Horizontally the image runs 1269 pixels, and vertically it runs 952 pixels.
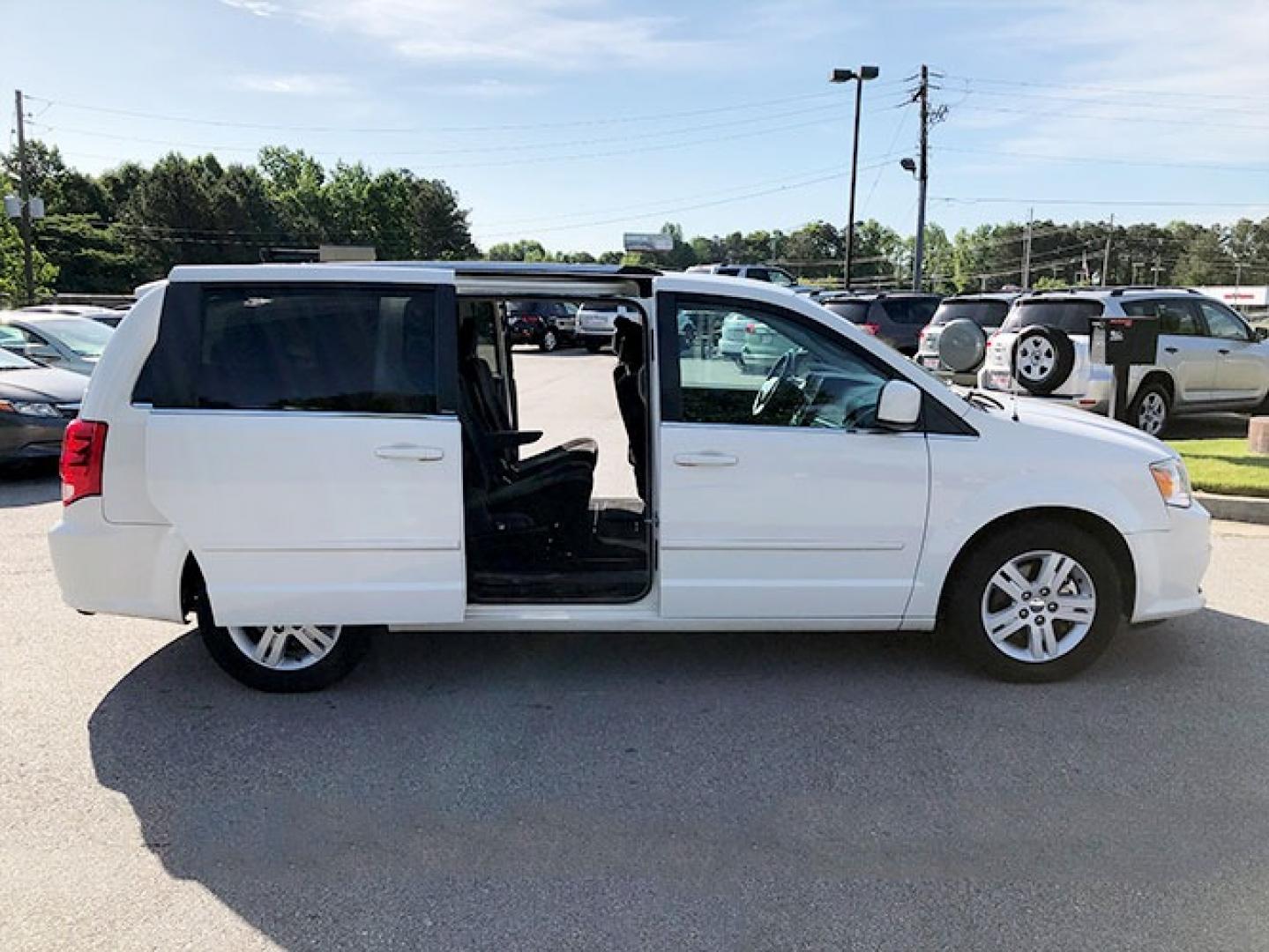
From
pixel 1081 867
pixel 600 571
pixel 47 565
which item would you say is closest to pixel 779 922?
pixel 1081 867

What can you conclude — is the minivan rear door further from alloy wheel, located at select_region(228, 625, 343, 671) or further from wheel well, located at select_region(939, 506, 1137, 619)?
wheel well, located at select_region(939, 506, 1137, 619)

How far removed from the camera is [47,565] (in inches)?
248

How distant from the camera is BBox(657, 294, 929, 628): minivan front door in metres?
4.03

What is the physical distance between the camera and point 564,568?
14.8 feet

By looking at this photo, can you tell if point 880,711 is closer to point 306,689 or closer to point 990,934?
point 990,934

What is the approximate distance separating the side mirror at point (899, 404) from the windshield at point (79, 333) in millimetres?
11419

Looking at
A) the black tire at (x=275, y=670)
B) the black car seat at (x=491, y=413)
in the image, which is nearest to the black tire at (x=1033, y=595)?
the black car seat at (x=491, y=413)

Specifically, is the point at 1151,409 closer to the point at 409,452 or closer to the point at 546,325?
the point at 409,452

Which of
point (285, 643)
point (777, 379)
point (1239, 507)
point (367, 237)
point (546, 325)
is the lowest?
point (285, 643)

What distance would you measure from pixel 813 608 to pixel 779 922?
1.69m

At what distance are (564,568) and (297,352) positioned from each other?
157 centimetres

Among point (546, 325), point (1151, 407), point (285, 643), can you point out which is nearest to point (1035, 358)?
point (1151, 407)

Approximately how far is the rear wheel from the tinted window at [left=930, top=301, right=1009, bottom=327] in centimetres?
380

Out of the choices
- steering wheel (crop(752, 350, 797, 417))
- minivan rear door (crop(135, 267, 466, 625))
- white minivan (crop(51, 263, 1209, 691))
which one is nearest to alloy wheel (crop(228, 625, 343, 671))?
white minivan (crop(51, 263, 1209, 691))
